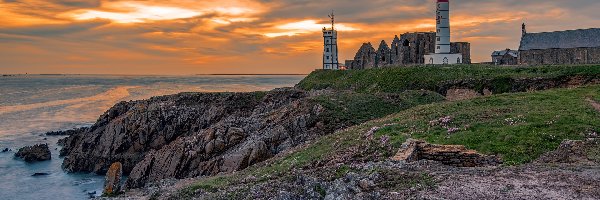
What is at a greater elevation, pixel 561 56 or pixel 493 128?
pixel 561 56

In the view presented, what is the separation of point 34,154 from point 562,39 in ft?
291

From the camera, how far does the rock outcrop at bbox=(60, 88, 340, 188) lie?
138ft

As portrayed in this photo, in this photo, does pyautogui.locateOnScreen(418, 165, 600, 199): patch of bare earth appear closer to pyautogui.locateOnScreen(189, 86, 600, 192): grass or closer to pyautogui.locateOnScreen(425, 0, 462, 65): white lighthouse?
pyautogui.locateOnScreen(189, 86, 600, 192): grass

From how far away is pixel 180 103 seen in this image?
6331 centimetres

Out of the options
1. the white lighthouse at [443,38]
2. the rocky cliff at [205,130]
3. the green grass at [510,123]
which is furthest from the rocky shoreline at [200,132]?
the white lighthouse at [443,38]

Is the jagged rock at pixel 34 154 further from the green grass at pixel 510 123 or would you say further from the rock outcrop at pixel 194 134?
the green grass at pixel 510 123

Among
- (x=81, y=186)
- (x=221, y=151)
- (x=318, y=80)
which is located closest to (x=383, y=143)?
(x=221, y=151)

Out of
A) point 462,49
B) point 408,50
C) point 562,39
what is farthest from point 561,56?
point 408,50

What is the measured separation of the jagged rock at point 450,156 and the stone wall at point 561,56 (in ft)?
231

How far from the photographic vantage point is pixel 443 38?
93125mm

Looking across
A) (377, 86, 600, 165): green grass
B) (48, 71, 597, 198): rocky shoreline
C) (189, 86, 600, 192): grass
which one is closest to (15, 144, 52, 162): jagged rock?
(48, 71, 597, 198): rocky shoreline

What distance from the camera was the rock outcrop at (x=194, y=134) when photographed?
138 feet

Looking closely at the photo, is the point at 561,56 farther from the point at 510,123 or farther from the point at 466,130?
the point at 466,130

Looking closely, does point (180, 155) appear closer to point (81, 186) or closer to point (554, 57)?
point (81, 186)
